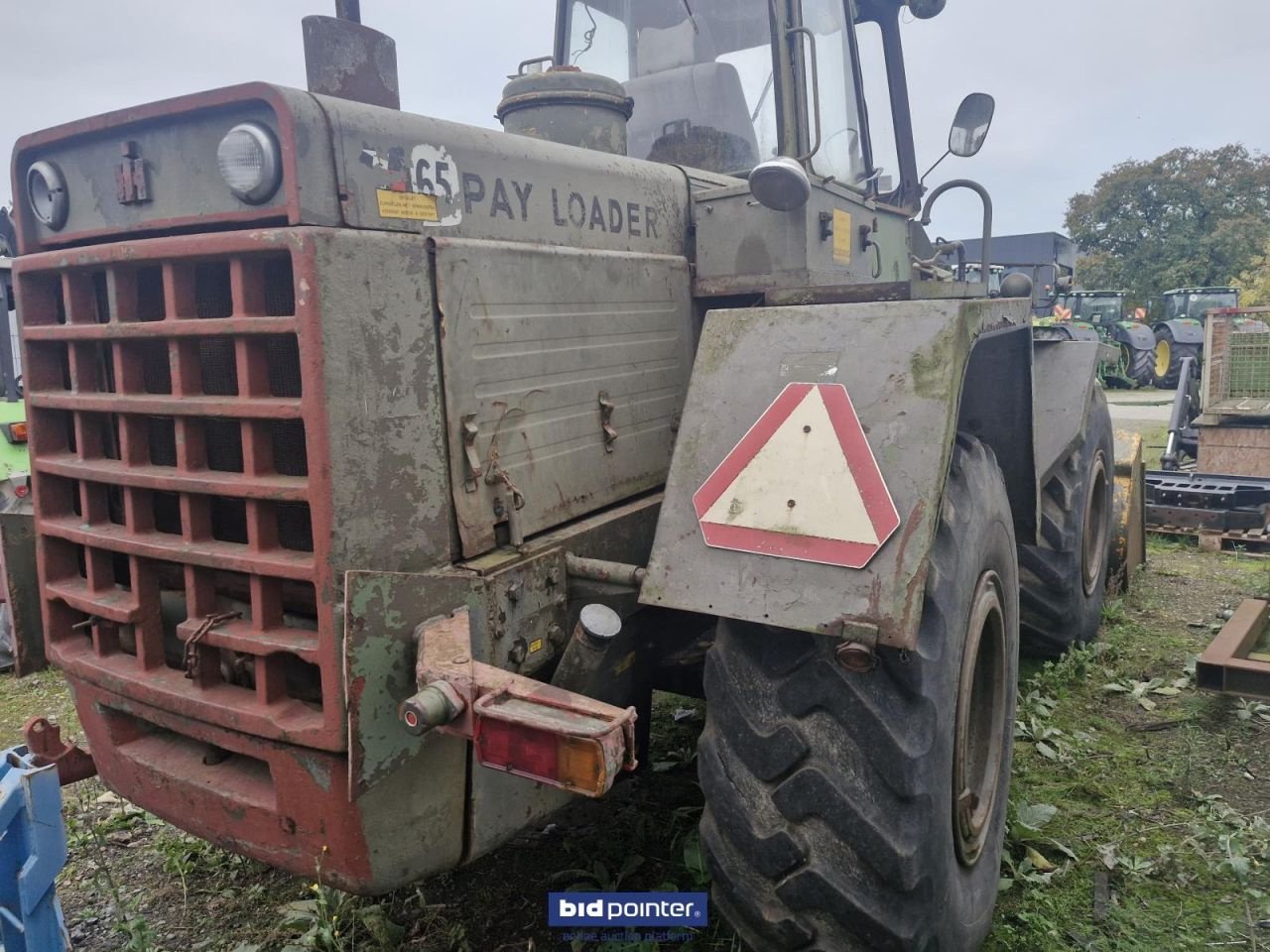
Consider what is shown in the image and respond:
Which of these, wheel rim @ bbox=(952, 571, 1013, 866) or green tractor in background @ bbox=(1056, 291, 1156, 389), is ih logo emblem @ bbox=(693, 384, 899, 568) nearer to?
wheel rim @ bbox=(952, 571, 1013, 866)

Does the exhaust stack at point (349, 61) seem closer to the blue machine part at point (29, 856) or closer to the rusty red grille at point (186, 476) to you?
the rusty red grille at point (186, 476)

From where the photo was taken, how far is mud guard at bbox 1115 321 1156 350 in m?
20.6

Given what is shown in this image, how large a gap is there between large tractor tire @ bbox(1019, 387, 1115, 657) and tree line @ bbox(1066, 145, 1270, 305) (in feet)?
106

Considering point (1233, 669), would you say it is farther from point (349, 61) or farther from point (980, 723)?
point (349, 61)

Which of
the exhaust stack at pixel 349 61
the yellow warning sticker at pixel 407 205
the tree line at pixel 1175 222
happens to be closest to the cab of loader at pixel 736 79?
the exhaust stack at pixel 349 61

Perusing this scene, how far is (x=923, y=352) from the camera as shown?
6.92 ft

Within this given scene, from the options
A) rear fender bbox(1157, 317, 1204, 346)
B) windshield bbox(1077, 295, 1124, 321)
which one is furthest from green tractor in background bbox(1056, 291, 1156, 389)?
rear fender bbox(1157, 317, 1204, 346)

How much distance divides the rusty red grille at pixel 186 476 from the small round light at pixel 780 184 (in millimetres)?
1343

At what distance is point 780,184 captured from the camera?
8.87 ft

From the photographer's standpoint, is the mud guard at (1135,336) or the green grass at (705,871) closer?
the green grass at (705,871)

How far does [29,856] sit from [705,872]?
5.20 ft

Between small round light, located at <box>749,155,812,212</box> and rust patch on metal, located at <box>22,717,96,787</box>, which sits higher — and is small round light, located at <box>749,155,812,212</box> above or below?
above

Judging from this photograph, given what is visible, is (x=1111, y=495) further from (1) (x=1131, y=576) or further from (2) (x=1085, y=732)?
(2) (x=1085, y=732)

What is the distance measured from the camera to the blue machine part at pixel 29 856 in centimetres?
196
